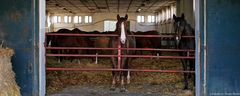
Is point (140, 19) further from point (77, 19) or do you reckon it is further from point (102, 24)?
point (77, 19)

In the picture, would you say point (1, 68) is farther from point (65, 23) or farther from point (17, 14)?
point (65, 23)

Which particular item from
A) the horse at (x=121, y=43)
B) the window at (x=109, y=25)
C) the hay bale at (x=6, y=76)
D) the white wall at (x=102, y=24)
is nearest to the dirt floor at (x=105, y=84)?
the horse at (x=121, y=43)

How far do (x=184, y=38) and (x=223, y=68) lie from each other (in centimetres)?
184

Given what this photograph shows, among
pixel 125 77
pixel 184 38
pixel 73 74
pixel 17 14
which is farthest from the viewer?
pixel 73 74

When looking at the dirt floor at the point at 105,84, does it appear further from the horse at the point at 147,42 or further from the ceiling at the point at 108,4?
the ceiling at the point at 108,4

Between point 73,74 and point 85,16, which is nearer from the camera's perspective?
point 73,74

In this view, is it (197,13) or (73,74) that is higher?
(197,13)

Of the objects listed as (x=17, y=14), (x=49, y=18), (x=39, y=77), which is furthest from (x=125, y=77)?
(x=49, y=18)

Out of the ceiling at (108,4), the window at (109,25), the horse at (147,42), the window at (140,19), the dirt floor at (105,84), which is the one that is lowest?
Result: the dirt floor at (105,84)

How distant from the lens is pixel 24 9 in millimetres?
7430

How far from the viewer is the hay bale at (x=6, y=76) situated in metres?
6.40

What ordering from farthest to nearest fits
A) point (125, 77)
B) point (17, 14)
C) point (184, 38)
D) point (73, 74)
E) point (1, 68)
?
point (73, 74) → point (125, 77) → point (184, 38) → point (17, 14) → point (1, 68)

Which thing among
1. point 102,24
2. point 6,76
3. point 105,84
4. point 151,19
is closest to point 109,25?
point 102,24

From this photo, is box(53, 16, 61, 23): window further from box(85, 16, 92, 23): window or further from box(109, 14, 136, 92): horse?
box(109, 14, 136, 92): horse
